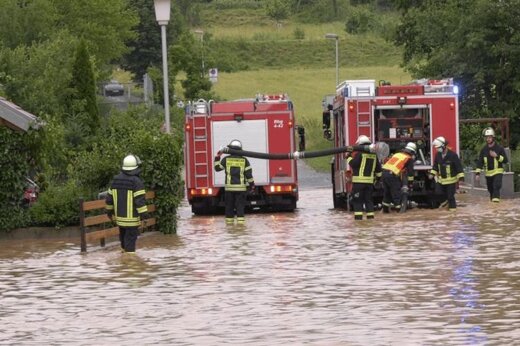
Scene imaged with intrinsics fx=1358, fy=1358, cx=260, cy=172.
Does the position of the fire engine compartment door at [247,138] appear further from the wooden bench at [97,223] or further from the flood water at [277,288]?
the wooden bench at [97,223]

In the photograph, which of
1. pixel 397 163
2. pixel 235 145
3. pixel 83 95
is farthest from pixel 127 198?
pixel 83 95

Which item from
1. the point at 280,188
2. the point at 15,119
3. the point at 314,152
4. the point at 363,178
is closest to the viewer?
the point at 15,119

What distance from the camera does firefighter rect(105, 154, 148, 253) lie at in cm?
1964

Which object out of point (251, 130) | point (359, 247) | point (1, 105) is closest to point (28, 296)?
point (359, 247)

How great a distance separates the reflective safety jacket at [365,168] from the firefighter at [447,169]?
2489mm

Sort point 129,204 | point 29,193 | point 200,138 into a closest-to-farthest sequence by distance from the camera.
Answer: point 129,204, point 29,193, point 200,138

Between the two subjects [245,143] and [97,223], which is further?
[245,143]

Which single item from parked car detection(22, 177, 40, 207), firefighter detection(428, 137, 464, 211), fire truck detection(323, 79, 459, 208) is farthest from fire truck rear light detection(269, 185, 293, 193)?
parked car detection(22, 177, 40, 207)

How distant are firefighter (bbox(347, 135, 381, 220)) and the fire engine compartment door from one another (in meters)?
4.23

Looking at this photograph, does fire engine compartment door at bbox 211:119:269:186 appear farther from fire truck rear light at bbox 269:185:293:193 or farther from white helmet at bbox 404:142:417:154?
white helmet at bbox 404:142:417:154

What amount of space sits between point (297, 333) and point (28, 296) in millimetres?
4458

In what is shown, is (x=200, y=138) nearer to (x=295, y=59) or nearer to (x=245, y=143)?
(x=245, y=143)

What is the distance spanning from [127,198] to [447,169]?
9.95 metres

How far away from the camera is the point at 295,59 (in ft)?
374
